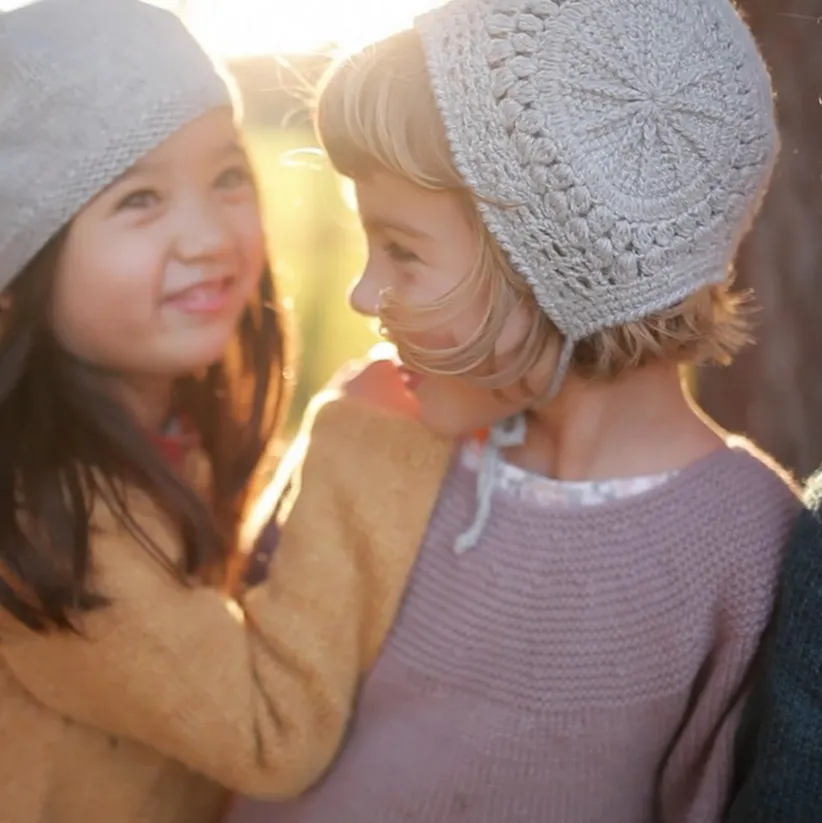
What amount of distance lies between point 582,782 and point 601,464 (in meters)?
0.40

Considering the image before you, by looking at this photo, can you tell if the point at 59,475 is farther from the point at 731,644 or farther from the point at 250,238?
the point at 731,644

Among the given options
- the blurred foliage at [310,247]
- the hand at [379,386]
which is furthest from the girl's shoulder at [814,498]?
the blurred foliage at [310,247]

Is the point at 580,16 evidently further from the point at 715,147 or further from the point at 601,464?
the point at 601,464

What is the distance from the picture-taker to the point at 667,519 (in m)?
1.41

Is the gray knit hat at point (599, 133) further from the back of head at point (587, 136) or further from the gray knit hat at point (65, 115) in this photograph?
the gray knit hat at point (65, 115)

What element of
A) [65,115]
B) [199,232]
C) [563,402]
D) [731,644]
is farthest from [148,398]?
[731,644]

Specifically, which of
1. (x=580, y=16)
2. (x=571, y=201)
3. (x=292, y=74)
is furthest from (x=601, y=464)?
(x=292, y=74)

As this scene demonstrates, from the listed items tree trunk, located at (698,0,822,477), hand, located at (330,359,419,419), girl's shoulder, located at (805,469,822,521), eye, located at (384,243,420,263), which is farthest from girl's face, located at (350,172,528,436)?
tree trunk, located at (698,0,822,477)

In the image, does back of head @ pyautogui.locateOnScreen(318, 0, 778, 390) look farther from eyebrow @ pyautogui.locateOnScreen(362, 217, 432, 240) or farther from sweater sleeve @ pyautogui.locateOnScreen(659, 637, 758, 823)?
sweater sleeve @ pyautogui.locateOnScreen(659, 637, 758, 823)

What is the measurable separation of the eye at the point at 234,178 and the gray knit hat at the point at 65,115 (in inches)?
4.5

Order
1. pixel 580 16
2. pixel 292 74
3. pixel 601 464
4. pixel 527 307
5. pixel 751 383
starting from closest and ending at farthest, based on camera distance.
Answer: pixel 580 16
pixel 527 307
pixel 601 464
pixel 292 74
pixel 751 383

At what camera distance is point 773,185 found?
1.85 meters

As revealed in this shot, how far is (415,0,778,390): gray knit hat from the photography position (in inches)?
49.1

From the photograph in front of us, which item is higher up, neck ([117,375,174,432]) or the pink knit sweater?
neck ([117,375,174,432])
